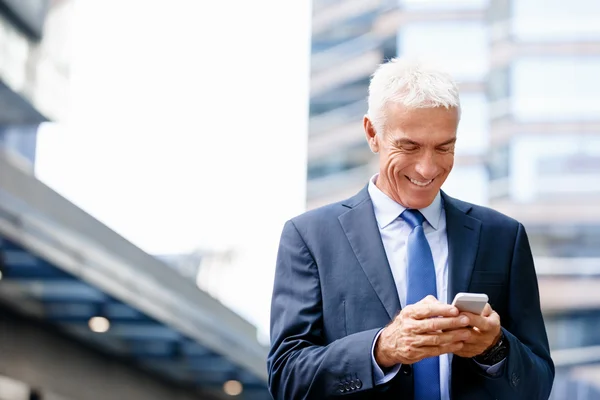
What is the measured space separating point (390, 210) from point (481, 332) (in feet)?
1.10

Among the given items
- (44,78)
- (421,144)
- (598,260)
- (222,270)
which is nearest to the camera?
(421,144)

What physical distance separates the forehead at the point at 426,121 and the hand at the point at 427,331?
0.28 meters

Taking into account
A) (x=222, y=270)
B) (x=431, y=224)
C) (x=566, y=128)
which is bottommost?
(x=431, y=224)

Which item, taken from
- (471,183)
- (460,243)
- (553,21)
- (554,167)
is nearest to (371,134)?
(460,243)

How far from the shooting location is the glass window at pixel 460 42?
13.4m

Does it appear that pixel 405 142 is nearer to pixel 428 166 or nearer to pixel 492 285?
pixel 428 166

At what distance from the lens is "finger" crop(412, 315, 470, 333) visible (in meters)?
1.44

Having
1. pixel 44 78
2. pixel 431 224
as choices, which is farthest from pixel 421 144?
pixel 44 78

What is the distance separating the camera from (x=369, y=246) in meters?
1.69

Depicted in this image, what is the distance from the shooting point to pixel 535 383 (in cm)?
163

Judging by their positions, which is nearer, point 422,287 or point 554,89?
point 422,287

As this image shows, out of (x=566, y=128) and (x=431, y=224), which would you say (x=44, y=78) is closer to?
(x=431, y=224)

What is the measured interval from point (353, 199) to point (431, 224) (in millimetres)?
143

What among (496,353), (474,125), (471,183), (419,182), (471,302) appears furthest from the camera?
(474,125)
